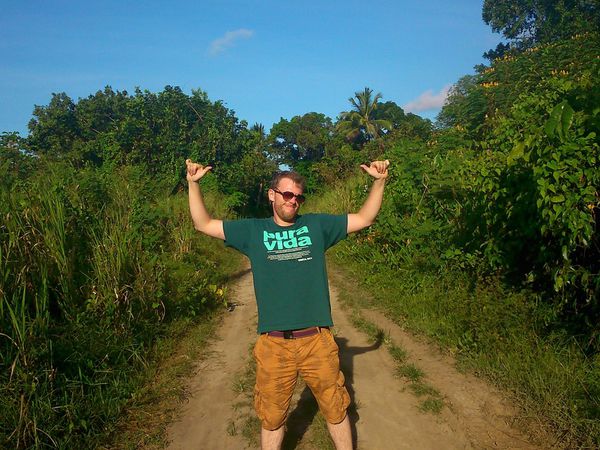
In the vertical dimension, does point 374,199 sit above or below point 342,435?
above

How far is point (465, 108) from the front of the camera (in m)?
11.0

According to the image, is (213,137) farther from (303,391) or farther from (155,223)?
(303,391)

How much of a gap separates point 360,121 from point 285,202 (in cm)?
4394

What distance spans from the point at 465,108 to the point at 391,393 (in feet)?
28.5

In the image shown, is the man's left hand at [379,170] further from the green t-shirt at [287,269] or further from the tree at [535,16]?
the tree at [535,16]

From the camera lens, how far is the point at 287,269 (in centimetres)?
284

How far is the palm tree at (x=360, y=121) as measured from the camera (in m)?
45.1

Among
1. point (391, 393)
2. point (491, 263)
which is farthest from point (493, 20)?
point (391, 393)

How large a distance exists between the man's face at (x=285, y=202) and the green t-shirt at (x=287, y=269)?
0.09 m

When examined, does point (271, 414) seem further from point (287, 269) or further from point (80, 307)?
point (80, 307)

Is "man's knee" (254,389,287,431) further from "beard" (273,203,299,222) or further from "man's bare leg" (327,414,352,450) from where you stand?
"beard" (273,203,299,222)

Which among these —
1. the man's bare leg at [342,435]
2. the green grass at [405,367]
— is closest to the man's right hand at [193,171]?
the man's bare leg at [342,435]

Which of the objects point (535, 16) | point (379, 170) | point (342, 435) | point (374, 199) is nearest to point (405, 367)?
point (342, 435)

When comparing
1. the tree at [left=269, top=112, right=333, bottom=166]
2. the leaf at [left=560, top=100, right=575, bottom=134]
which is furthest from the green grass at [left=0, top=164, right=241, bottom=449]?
the tree at [left=269, top=112, right=333, bottom=166]
